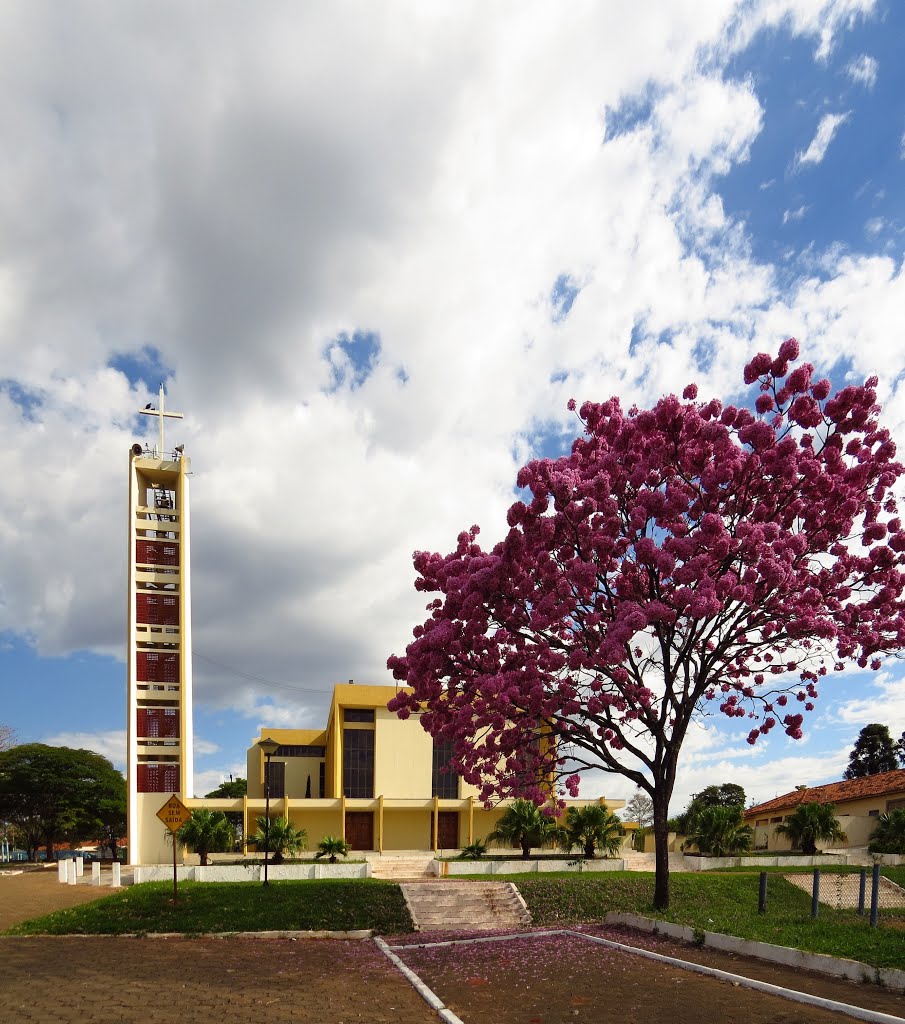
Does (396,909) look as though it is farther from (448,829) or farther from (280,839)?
(448,829)

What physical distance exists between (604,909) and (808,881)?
9.35m

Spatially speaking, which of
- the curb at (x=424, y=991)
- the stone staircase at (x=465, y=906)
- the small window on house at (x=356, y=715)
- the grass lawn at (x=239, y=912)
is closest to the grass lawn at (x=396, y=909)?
the grass lawn at (x=239, y=912)

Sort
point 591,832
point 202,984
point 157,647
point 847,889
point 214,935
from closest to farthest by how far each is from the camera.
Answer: point 202,984 < point 214,935 < point 847,889 < point 591,832 < point 157,647

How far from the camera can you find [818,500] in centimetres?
1680

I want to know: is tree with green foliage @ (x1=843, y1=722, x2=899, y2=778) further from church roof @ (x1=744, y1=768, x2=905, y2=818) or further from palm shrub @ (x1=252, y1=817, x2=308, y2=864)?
palm shrub @ (x1=252, y1=817, x2=308, y2=864)

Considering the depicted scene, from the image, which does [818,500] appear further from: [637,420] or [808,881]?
[808,881]

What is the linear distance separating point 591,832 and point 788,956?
66.5 feet

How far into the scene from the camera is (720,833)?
106 feet

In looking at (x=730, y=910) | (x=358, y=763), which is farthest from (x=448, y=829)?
(x=730, y=910)

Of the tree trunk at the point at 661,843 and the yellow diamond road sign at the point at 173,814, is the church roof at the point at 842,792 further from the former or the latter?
the yellow diamond road sign at the point at 173,814

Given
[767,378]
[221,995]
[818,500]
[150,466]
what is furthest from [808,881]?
[150,466]

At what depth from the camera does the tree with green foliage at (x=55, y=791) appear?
2420 inches

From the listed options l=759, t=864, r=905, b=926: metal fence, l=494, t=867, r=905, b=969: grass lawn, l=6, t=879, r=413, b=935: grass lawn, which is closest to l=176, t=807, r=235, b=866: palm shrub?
l=6, t=879, r=413, b=935: grass lawn

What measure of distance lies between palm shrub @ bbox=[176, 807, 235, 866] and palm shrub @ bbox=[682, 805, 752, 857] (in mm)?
18607
